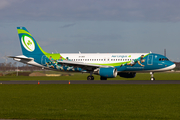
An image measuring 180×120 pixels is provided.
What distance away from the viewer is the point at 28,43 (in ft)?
165

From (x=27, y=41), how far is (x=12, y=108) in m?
37.2

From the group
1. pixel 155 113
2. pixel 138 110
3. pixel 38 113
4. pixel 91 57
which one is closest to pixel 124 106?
pixel 138 110

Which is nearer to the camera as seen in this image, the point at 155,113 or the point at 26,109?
the point at 155,113

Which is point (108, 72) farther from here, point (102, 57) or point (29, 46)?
point (29, 46)

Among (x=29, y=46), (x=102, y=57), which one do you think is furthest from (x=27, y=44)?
(x=102, y=57)

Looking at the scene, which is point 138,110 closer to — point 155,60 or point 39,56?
point 155,60

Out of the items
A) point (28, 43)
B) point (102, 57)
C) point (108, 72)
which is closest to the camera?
point (108, 72)

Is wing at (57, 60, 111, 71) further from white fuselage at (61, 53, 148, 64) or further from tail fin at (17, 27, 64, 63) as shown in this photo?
tail fin at (17, 27, 64, 63)

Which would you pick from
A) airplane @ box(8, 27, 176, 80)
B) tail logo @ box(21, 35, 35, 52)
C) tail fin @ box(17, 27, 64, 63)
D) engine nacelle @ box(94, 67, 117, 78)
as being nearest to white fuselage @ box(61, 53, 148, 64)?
airplane @ box(8, 27, 176, 80)

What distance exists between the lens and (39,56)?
49.3 m

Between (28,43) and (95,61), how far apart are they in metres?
12.3

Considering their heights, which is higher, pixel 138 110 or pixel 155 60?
pixel 155 60

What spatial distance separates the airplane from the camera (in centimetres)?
4366

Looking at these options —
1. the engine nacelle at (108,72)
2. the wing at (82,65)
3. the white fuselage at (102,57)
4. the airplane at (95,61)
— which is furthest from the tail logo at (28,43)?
the engine nacelle at (108,72)
